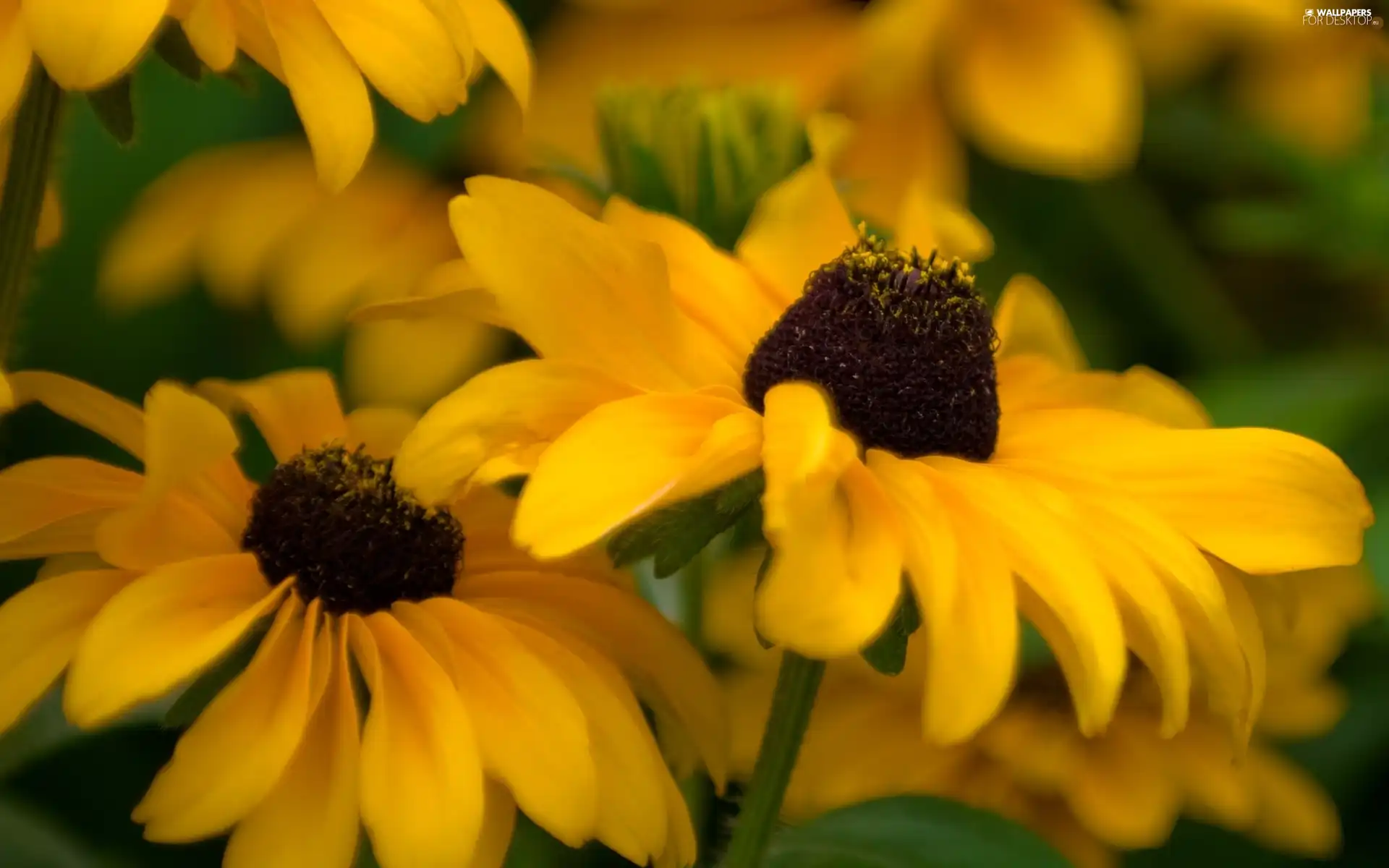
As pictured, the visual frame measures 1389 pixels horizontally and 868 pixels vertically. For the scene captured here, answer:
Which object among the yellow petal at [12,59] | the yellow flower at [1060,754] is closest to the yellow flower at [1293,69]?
the yellow flower at [1060,754]

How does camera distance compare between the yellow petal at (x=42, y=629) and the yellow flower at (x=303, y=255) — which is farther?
the yellow flower at (x=303, y=255)

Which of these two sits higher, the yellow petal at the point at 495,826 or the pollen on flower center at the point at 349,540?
the pollen on flower center at the point at 349,540

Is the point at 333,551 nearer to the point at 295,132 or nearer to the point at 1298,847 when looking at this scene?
the point at 1298,847

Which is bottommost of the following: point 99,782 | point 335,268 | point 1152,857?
point 1152,857

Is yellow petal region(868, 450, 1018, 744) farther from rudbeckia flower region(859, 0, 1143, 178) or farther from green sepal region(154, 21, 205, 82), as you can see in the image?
rudbeckia flower region(859, 0, 1143, 178)

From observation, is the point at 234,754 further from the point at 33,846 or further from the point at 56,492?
the point at 33,846

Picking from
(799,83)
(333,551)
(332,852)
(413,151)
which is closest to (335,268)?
(413,151)

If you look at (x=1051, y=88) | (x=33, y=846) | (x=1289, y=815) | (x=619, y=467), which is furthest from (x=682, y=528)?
(x=1051, y=88)

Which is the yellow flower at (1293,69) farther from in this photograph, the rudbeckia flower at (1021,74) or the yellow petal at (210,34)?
the yellow petal at (210,34)
